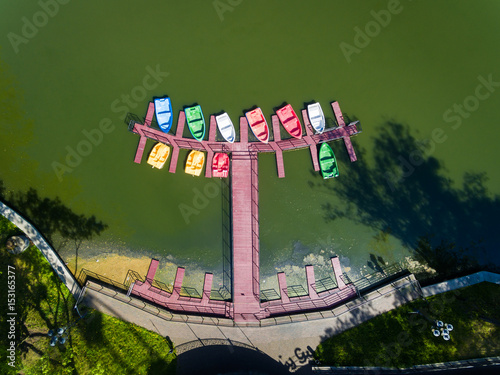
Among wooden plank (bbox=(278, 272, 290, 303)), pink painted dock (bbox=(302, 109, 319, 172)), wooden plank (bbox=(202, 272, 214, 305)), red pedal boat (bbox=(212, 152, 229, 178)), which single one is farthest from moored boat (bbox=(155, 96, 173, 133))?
wooden plank (bbox=(278, 272, 290, 303))

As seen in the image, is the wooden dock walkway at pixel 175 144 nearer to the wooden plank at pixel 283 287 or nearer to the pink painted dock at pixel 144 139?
the pink painted dock at pixel 144 139

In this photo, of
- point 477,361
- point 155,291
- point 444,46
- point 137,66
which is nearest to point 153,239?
point 155,291

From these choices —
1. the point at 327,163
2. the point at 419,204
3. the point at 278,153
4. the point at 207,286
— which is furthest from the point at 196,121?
the point at 419,204

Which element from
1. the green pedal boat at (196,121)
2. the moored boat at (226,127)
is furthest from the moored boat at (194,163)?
the moored boat at (226,127)

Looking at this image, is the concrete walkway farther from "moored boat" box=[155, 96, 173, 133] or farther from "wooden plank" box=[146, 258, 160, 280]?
"moored boat" box=[155, 96, 173, 133]

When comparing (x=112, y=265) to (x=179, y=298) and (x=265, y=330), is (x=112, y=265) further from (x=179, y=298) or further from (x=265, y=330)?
(x=265, y=330)

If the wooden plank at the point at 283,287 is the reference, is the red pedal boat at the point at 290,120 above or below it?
above
